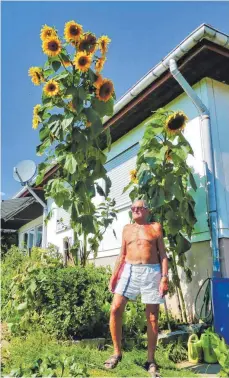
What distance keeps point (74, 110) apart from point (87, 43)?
861 millimetres

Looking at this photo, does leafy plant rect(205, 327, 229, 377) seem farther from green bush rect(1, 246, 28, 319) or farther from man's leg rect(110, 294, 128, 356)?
green bush rect(1, 246, 28, 319)

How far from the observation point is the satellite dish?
11.8 metres

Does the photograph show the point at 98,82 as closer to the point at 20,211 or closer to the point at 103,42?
the point at 103,42

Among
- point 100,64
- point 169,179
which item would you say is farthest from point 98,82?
point 169,179

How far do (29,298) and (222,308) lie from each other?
8.12 feet

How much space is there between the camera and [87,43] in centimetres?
466

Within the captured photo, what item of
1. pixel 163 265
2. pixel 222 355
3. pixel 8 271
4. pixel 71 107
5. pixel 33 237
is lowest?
pixel 222 355

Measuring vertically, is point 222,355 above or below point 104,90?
below

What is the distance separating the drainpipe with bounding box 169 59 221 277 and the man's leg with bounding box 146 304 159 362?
1.74 m

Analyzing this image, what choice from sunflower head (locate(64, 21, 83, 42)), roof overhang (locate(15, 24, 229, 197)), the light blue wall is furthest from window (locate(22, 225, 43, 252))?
sunflower head (locate(64, 21, 83, 42))

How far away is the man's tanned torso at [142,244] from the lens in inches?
148

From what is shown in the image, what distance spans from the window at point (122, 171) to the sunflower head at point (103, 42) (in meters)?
3.29

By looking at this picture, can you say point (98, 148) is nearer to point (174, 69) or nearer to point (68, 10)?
point (174, 69)

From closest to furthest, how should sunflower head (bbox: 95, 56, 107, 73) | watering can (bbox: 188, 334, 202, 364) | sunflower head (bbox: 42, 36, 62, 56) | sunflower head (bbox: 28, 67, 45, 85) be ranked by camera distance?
watering can (bbox: 188, 334, 202, 364) < sunflower head (bbox: 42, 36, 62, 56) < sunflower head (bbox: 28, 67, 45, 85) < sunflower head (bbox: 95, 56, 107, 73)
